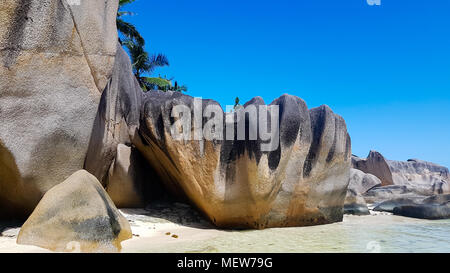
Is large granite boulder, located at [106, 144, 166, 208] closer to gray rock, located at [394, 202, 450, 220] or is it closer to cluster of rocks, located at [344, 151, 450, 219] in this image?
cluster of rocks, located at [344, 151, 450, 219]

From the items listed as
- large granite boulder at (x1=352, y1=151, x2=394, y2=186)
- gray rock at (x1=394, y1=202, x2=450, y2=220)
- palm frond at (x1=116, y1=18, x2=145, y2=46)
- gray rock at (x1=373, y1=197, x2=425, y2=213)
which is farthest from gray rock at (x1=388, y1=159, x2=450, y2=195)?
palm frond at (x1=116, y1=18, x2=145, y2=46)

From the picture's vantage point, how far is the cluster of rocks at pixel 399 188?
8211mm

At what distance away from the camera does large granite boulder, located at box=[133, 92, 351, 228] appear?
533cm

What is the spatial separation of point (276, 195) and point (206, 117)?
1.68 m

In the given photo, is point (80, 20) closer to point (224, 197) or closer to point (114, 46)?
point (114, 46)

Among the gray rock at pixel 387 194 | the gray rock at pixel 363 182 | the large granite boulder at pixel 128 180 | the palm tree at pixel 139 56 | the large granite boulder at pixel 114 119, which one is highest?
the palm tree at pixel 139 56

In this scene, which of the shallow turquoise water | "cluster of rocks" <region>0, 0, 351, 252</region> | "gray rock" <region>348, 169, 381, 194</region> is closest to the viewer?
"cluster of rocks" <region>0, 0, 351, 252</region>

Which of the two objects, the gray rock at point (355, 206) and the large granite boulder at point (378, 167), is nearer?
the gray rock at point (355, 206)

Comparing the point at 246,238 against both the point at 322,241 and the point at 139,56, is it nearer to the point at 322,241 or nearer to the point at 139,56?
the point at 322,241

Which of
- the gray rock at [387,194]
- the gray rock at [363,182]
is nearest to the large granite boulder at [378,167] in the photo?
the gray rock at [363,182]

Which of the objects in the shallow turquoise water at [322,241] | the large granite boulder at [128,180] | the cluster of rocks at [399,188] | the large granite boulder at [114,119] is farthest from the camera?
the cluster of rocks at [399,188]

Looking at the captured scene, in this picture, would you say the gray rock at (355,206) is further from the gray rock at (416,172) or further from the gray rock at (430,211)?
the gray rock at (416,172)

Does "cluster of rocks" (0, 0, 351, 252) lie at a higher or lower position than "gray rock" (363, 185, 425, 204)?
higher

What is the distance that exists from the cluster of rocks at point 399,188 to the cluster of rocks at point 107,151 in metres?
2.65
